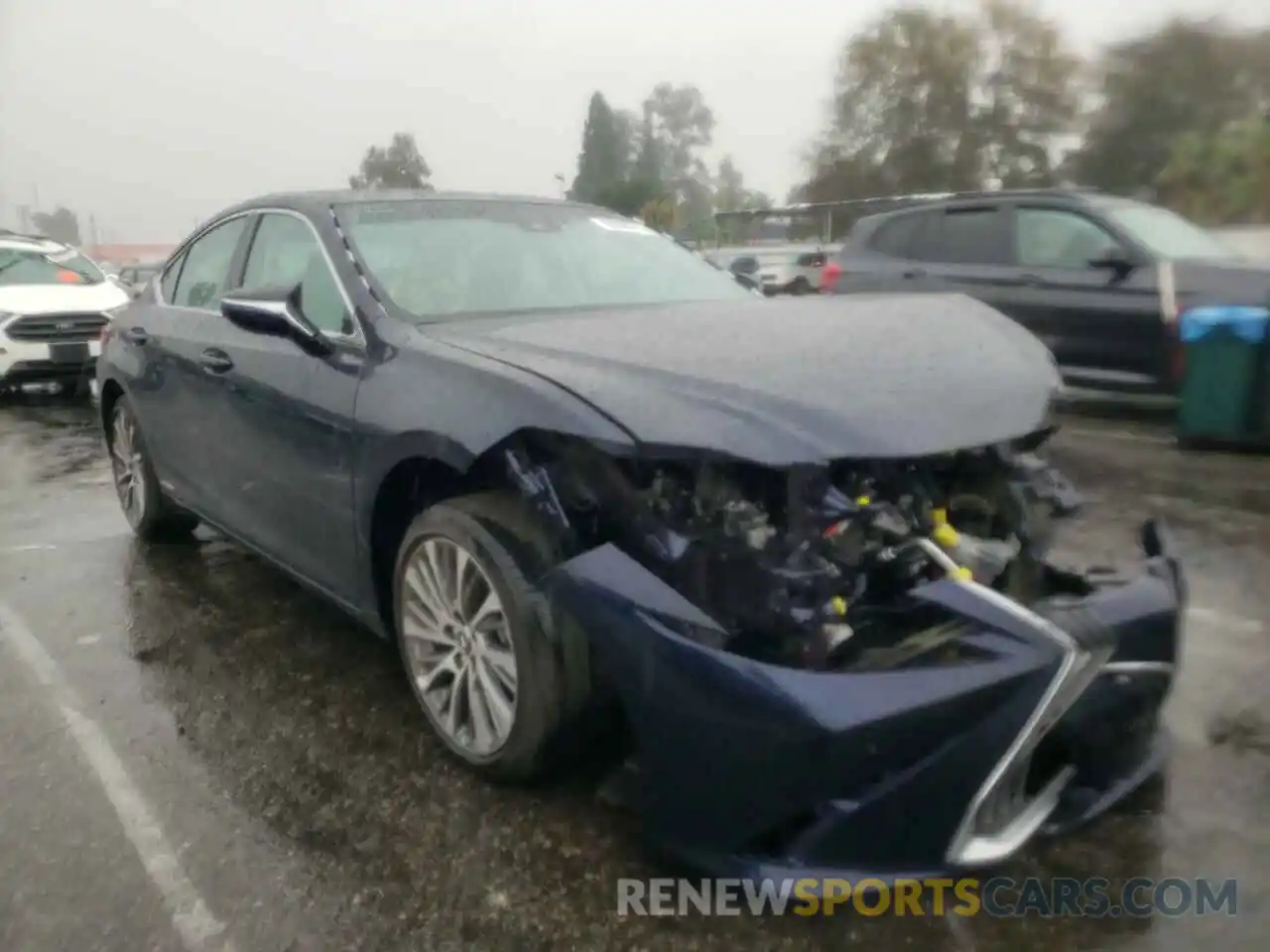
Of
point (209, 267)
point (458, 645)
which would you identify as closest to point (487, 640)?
point (458, 645)

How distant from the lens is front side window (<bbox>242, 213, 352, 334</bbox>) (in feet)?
10.9

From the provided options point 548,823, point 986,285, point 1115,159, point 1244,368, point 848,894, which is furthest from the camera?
point 1115,159

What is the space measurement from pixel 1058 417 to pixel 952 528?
0.67 metres

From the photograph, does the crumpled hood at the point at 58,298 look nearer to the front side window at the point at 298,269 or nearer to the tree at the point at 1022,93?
the front side window at the point at 298,269

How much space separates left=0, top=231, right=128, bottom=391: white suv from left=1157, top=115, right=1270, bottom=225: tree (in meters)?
17.9

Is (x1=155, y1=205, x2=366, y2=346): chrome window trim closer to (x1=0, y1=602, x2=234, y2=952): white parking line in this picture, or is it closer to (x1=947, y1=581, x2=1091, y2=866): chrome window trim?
(x1=0, y1=602, x2=234, y2=952): white parking line

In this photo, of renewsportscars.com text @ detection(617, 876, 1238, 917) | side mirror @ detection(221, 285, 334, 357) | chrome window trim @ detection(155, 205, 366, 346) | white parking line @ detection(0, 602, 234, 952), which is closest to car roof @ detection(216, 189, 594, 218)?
chrome window trim @ detection(155, 205, 366, 346)

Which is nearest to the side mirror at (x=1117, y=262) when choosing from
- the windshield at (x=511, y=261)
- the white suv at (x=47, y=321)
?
the windshield at (x=511, y=261)

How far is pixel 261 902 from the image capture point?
237 centimetres

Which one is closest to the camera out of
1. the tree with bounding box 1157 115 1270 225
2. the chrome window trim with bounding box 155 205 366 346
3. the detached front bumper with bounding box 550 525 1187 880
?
the detached front bumper with bounding box 550 525 1187 880

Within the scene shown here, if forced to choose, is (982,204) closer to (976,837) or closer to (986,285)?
(986,285)

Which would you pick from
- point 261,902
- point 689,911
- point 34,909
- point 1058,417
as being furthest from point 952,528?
point 34,909

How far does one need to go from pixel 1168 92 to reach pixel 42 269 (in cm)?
2607

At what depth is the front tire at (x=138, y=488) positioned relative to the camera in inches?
195
